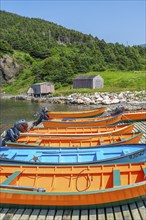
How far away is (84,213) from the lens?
7633 mm

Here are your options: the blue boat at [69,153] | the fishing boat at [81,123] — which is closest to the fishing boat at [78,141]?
the blue boat at [69,153]

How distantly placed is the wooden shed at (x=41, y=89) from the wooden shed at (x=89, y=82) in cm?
747

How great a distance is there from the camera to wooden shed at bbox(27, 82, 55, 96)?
241 ft

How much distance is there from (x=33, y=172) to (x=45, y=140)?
5172 mm

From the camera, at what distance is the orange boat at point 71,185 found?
24.4 feet

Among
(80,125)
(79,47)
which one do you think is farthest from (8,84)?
(80,125)

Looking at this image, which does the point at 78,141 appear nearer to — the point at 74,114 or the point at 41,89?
the point at 74,114

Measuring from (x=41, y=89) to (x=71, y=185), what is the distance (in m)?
66.3

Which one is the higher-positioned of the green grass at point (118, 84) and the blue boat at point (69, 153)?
the green grass at point (118, 84)

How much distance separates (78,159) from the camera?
35.8ft

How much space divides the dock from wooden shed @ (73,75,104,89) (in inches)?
2568

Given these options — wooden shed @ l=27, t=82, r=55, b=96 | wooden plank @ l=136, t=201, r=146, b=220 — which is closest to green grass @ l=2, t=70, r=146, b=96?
wooden shed @ l=27, t=82, r=55, b=96

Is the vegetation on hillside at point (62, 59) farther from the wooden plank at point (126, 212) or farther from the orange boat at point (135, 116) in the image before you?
the wooden plank at point (126, 212)

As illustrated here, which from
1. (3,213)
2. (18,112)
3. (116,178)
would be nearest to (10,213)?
(3,213)
